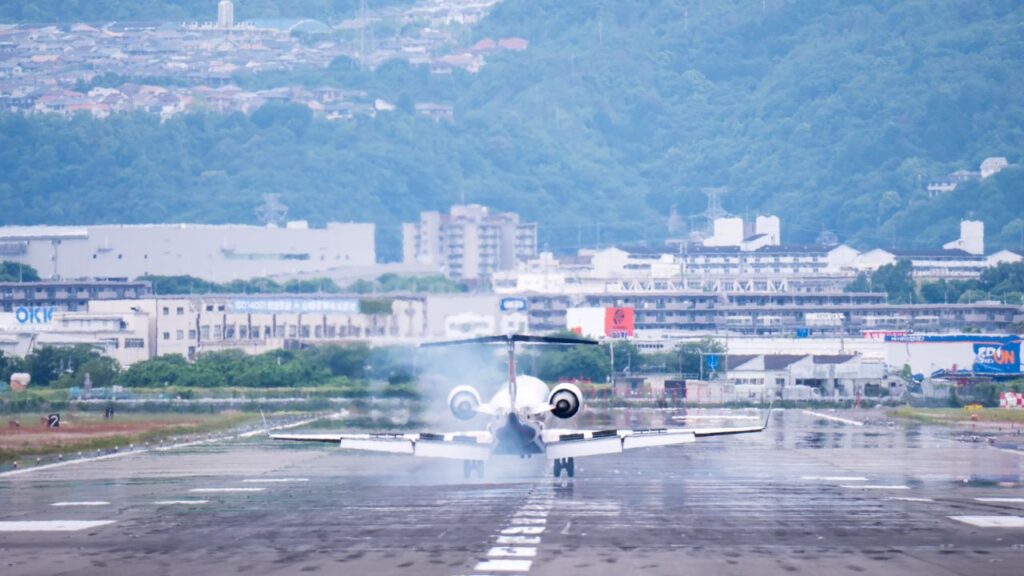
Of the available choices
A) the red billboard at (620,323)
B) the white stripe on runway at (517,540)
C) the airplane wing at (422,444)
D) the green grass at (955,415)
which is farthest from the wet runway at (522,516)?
the red billboard at (620,323)

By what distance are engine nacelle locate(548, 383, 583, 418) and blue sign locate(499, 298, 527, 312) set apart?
127525 mm

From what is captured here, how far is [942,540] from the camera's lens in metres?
35.5

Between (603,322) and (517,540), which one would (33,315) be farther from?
(517,540)

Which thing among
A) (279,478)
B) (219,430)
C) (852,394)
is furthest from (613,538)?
(852,394)

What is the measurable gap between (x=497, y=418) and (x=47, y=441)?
28132 millimetres

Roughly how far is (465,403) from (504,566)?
62.6 feet

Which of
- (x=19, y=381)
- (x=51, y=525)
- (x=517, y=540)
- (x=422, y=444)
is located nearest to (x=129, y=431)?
(x=422, y=444)

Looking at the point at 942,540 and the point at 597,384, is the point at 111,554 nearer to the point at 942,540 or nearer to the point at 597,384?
the point at 942,540

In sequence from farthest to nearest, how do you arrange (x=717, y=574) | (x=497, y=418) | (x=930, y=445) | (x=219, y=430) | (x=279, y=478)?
(x=219, y=430)
(x=930, y=445)
(x=279, y=478)
(x=497, y=418)
(x=717, y=574)

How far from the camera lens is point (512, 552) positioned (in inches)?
1332

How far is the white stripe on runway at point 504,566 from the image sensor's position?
31734 mm

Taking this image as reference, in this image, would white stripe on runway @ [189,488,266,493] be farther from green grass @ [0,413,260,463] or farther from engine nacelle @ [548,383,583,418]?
green grass @ [0,413,260,463]

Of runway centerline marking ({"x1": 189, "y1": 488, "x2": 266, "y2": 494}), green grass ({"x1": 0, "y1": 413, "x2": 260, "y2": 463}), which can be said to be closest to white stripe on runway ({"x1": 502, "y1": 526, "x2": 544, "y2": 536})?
runway centerline marking ({"x1": 189, "y1": 488, "x2": 266, "y2": 494})

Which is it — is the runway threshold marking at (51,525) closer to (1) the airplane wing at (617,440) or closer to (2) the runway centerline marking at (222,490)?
(2) the runway centerline marking at (222,490)
